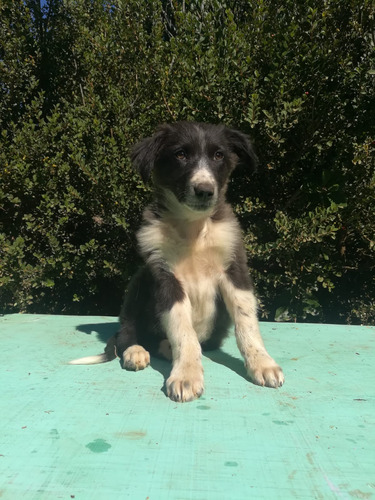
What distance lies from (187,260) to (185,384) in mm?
958

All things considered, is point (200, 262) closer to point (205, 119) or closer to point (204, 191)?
point (204, 191)

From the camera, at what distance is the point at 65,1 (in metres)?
4.89

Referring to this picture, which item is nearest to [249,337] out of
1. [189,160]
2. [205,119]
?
[189,160]

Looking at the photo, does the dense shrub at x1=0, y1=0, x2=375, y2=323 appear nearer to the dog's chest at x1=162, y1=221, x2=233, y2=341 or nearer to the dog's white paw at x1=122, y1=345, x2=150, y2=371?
the dog's chest at x1=162, y1=221, x2=233, y2=341

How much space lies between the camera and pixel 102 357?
2934 mm

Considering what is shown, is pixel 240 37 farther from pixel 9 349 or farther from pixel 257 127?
pixel 9 349

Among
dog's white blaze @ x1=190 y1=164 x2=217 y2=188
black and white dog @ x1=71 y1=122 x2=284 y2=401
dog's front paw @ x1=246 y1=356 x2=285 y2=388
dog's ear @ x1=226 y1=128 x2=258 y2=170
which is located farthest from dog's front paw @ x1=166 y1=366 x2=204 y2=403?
dog's ear @ x1=226 y1=128 x2=258 y2=170

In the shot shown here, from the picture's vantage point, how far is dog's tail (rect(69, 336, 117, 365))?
112 inches

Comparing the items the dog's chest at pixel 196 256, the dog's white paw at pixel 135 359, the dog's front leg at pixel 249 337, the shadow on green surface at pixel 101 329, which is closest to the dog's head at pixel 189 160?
the dog's chest at pixel 196 256

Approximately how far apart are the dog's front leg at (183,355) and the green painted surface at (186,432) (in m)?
0.07

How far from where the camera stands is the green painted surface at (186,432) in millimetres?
1492

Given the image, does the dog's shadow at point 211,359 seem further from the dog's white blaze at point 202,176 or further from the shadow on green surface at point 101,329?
the dog's white blaze at point 202,176

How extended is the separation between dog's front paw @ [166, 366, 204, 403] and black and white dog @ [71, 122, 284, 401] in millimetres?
212

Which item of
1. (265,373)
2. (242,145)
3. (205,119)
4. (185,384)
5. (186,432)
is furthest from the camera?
(205,119)
